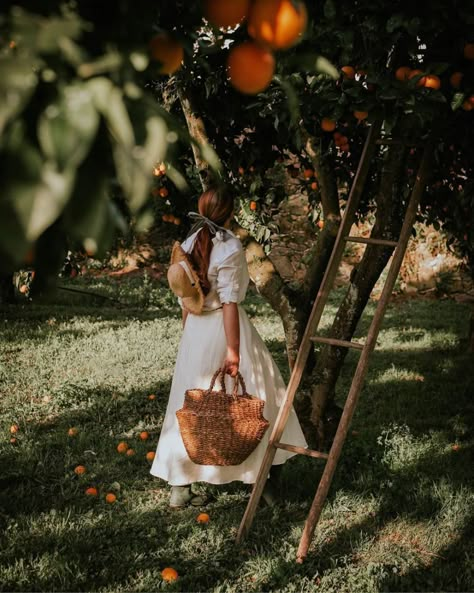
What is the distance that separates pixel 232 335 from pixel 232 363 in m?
0.14

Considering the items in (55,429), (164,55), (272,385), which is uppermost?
(164,55)

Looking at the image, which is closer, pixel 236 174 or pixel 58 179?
pixel 58 179

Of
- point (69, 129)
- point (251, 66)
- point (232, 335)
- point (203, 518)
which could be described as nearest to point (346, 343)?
point (232, 335)

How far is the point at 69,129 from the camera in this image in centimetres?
75

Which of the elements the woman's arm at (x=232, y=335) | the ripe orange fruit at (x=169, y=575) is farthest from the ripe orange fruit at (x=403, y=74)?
the ripe orange fruit at (x=169, y=575)

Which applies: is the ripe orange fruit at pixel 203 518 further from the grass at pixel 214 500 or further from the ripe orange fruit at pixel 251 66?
the ripe orange fruit at pixel 251 66

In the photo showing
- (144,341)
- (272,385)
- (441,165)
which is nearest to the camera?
(272,385)

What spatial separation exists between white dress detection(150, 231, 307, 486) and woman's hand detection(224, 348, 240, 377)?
0.12m

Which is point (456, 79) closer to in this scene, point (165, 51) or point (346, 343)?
point (346, 343)

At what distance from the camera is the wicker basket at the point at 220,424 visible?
336cm

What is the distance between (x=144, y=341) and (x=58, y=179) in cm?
712

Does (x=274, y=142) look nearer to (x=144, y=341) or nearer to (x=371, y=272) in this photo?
(x=371, y=272)

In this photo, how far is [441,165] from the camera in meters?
4.18

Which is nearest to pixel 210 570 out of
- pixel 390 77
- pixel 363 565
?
pixel 363 565
